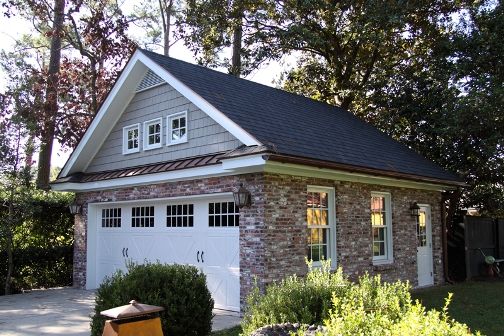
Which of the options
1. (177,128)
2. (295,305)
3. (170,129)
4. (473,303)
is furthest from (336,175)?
(295,305)

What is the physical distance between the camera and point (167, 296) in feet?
A: 21.8

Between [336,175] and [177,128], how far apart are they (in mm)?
3875

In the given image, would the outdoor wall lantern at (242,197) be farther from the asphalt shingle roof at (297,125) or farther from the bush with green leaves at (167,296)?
the bush with green leaves at (167,296)

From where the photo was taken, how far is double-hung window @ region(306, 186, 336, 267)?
10359 millimetres

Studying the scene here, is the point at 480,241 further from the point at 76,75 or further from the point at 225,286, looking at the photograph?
the point at 76,75

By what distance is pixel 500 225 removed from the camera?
1772cm

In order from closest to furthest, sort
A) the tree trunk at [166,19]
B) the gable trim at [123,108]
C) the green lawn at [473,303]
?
the green lawn at [473,303]
the gable trim at [123,108]
the tree trunk at [166,19]

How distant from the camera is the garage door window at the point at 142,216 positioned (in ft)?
40.8

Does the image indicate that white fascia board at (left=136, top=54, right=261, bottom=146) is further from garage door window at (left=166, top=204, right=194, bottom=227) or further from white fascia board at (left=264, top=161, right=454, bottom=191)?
garage door window at (left=166, top=204, right=194, bottom=227)

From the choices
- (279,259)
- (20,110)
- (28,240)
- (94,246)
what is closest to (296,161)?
(279,259)

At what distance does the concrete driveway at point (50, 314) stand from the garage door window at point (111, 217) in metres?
1.86

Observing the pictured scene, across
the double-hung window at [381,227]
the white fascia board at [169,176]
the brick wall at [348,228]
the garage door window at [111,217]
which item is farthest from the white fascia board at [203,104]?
the double-hung window at [381,227]

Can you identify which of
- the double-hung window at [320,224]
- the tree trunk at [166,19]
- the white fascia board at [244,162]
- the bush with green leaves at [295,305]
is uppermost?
the tree trunk at [166,19]

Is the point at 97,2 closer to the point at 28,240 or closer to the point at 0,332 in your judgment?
the point at 28,240
